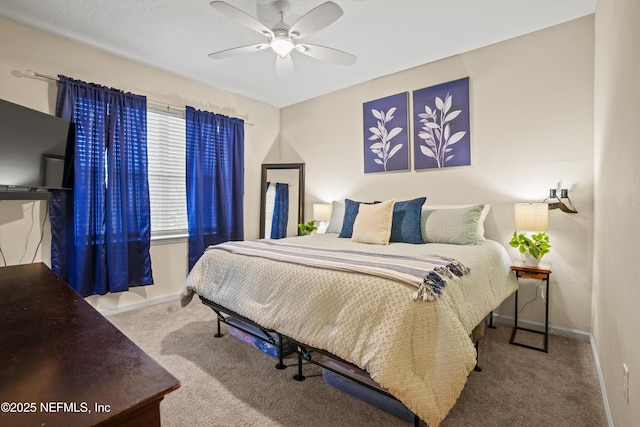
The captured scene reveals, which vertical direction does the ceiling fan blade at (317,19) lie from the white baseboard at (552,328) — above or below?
above

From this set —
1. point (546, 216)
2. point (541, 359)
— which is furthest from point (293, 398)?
point (546, 216)

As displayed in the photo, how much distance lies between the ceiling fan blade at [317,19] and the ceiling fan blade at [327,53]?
0.22m

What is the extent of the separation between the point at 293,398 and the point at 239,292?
29.8 inches

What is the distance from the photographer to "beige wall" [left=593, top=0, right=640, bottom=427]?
113 cm

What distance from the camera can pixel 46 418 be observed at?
0.50m

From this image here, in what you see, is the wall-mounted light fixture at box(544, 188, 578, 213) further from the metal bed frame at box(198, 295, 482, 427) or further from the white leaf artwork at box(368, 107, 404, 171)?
the white leaf artwork at box(368, 107, 404, 171)

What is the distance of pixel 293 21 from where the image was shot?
2629 millimetres

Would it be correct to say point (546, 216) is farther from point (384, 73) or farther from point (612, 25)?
point (384, 73)

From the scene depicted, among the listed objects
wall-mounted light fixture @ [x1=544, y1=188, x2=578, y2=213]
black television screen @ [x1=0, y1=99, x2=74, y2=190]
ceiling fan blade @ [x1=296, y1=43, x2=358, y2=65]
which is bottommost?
wall-mounted light fixture @ [x1=544, y1=188, x2=578, y2=213]

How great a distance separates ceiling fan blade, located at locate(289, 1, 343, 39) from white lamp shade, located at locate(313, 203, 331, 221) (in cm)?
222

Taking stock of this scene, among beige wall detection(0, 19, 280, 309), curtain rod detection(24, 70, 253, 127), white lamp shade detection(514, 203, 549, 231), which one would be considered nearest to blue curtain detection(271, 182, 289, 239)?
beige wall detection(0, 19, 280, 309)

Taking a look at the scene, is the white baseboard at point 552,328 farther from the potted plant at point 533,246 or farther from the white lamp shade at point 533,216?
the white lamp shade at point 533,216

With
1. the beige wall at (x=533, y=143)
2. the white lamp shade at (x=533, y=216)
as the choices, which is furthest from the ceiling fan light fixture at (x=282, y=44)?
the white lamp shade at (x=533, y=216)

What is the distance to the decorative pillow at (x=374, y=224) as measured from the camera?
2.80m
